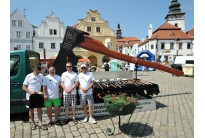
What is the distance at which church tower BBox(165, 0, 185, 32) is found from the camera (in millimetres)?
60125

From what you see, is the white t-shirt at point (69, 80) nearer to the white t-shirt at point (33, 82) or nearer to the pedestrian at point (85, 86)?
the pedestrian at point (85, 86)

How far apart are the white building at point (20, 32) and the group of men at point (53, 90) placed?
34950 mm

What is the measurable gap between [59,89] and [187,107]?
4852 mm

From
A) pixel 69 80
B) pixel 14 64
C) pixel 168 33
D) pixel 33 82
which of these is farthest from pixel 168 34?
pixel 33 82

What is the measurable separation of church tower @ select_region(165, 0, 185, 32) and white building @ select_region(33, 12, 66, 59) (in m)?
39.9

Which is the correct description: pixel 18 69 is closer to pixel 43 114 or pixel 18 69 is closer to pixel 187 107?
pixel 43 114

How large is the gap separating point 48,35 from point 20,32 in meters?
5.46

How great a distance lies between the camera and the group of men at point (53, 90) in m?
4.82

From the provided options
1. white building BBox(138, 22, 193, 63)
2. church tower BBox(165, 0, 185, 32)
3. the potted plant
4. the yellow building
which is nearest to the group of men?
the potted plant

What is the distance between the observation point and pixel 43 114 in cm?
547

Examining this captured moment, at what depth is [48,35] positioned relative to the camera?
38344 millimetres

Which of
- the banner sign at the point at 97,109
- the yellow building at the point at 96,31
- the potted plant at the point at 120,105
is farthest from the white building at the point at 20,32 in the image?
the potted plant at the point at 120,105

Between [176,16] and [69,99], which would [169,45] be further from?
[69,99]
